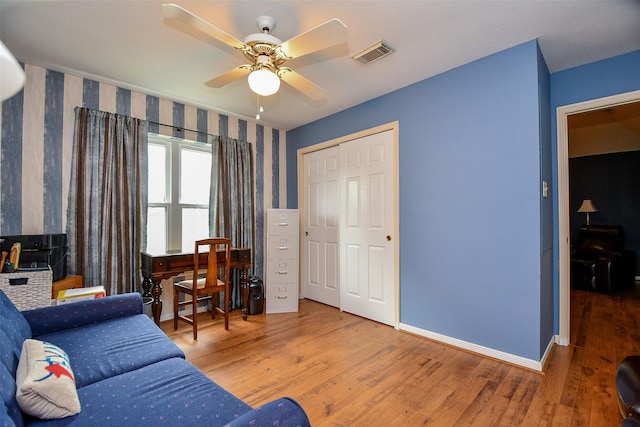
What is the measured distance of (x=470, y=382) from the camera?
2111 millimetres

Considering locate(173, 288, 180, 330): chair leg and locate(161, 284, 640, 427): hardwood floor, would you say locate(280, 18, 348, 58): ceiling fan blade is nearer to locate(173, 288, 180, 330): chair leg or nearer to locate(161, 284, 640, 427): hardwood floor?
locate(161, 284, 640, 427): hardwood floor

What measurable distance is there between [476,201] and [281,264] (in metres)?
2.31

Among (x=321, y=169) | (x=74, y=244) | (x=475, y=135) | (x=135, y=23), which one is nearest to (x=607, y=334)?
(x=475, y=135)

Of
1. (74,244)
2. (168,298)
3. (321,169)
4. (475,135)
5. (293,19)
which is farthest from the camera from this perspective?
(321,169)

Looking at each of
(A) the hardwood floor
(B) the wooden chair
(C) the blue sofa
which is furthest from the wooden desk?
(C) the blue sofa

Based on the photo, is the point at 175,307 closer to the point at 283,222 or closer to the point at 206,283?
the point at 206,283

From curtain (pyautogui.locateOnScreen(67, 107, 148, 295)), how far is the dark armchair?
6289mm

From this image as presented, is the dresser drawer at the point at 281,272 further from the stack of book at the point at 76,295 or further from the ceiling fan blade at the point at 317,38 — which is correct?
the ceiling fan blade at the point at 317,38

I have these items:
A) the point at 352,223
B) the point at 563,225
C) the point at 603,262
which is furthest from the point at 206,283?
the point at 603,262

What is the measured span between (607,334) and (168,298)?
464cm

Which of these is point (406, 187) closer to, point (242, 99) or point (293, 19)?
point (293, 19)

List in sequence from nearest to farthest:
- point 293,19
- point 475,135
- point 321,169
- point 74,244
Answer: point 293,19 → point 475,135 → point 74,244 → point 321,169

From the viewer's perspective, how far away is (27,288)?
2092 mm

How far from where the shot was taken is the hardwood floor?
1780 mm
